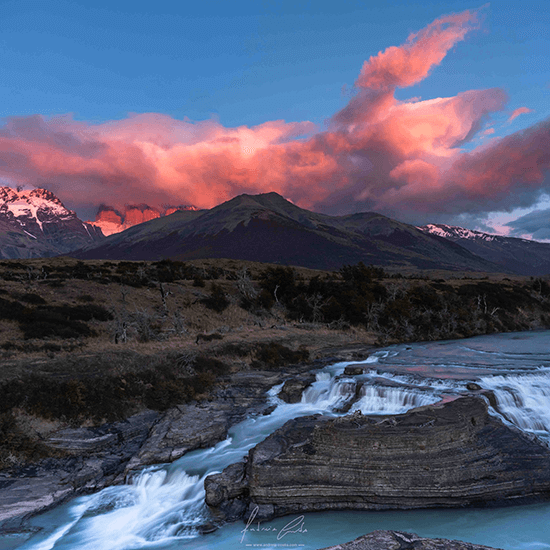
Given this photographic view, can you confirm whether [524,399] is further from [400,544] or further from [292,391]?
[400,544]

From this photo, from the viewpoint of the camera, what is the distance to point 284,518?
39.1 ft

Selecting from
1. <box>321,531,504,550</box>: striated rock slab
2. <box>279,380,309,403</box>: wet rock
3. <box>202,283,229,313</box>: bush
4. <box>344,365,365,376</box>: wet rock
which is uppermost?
<box>202,283,229,313</box>: bush

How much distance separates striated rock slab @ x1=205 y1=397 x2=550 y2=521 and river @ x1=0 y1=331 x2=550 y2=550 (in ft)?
1.47

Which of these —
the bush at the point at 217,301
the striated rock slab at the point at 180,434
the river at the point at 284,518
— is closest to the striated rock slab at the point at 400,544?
the river at the point at 284,518

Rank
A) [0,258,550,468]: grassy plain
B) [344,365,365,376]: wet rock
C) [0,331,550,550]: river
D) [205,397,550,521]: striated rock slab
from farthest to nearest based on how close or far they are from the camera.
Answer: [344,365,365,376]: wet rock < [0,258,550,468]: grassy plain < [205,397,550,521]: striated rock slab < [0,331,550,550]: river

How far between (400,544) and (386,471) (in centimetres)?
778

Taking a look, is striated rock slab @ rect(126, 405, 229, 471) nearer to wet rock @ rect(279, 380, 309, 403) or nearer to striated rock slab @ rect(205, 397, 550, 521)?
striated rock slab @ rect(205, 397, 550, 521)

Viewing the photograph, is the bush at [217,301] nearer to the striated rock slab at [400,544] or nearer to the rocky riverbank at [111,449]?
the rocky riverbank at [111,449]

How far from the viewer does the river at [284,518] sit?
1083cm

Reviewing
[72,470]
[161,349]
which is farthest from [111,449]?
[161,349]

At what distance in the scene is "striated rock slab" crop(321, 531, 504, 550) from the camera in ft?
17.0

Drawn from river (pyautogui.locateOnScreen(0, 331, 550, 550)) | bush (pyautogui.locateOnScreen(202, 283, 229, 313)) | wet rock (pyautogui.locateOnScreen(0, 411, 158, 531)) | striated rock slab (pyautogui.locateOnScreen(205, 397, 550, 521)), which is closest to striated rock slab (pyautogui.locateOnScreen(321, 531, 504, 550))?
river (pyautogui.locateOnScreen(0, 331, 550, 550))

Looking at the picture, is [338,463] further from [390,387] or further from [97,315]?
[97,315]

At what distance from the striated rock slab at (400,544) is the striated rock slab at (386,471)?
7.26 meters
